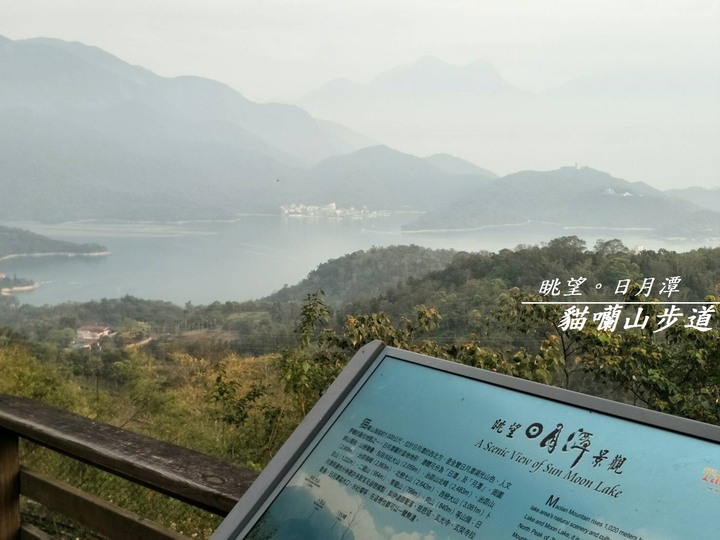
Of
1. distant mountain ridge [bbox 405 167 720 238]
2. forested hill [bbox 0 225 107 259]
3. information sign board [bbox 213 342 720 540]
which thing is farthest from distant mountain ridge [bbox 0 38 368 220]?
information sign board [bbox 213 342 720 540]

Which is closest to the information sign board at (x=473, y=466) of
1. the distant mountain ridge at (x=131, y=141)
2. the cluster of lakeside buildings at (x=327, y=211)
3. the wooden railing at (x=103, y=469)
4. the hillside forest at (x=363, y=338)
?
the wooden railing at (x=103, y=469)

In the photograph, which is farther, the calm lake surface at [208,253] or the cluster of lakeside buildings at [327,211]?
the cluster of lakeside buildings at [327,211]

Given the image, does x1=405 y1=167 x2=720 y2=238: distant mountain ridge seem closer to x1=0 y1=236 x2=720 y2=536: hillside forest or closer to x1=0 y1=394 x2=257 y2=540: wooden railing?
x1=0 y1=236 x2=720 y2=536: hillside forest

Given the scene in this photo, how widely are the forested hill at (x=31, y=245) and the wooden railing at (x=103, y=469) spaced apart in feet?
21.3

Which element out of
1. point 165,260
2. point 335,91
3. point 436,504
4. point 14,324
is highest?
point 335,91

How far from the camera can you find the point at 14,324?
690cm

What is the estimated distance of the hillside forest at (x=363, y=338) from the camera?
354cm

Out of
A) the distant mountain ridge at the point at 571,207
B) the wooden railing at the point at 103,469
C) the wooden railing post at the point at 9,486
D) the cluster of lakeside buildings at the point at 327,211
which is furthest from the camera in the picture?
the cluster of lakeside buildings at the point at 327,211

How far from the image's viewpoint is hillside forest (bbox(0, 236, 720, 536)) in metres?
3.54

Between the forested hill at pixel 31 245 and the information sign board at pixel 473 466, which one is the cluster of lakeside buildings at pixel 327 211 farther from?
the information sign board at pixel 473 466

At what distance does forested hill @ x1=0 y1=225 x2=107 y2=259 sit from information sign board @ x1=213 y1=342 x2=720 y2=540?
7.24 metres

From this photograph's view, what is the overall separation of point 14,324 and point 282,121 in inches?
136

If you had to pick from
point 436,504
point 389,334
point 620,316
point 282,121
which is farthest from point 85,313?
point 436,504

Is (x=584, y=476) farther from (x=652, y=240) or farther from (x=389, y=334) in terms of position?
(x=652, y=240)
